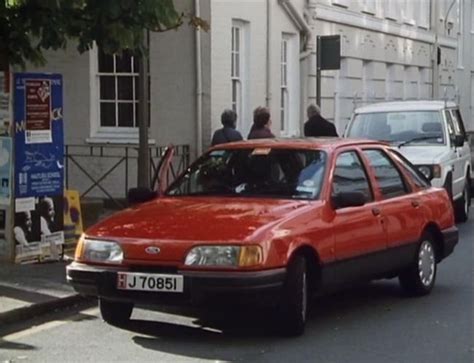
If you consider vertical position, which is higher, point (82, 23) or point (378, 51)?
point (378, 51)

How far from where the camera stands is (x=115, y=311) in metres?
9.66

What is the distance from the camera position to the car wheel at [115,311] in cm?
961

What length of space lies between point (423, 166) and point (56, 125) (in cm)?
616

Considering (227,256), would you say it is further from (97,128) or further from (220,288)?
(97,128)

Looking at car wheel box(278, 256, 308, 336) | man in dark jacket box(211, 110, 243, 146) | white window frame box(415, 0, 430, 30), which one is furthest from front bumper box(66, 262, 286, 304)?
white window frame box(415, 0, 430, 30)

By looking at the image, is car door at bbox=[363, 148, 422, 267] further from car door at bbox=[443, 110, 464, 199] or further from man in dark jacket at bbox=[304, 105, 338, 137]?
man in dark jacket at bbox=[304, 105, 338, 137]

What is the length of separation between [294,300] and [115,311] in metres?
1.69

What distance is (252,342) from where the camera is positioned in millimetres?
9016

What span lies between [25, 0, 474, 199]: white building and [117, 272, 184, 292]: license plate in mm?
10387

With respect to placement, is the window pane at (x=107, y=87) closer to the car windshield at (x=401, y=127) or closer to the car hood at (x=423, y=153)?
the car windshield at (x=401, y=127)

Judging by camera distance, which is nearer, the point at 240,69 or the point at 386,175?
the point at 386,175

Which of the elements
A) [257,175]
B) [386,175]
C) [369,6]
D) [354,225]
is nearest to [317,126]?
[386,175]

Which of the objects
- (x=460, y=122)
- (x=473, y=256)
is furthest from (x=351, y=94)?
(x=473, y=256)

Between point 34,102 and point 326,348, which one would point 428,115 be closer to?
point 34,102
